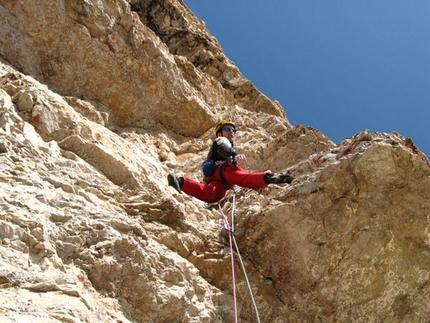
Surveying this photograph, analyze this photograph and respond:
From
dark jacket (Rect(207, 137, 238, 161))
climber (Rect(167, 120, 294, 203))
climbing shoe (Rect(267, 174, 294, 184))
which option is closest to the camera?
climbing shoe (Rect(267, 174, 294, 184))

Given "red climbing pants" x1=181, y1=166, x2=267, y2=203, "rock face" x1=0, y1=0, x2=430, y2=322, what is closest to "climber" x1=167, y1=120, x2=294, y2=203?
"red climbing pants" x1=181, y1=166, x2=267, y2=203

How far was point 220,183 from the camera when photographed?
728 centimetres

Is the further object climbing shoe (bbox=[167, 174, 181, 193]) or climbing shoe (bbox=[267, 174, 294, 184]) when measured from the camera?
climbing shoe (bbox=[167, 174, 181, 193])

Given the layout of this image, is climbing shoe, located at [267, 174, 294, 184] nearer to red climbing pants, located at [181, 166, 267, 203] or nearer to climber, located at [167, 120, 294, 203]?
climber, located at [167, 120, 294, 203]

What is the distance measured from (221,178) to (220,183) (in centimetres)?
9

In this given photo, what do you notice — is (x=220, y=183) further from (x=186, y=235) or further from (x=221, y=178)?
(x=186, y=235)

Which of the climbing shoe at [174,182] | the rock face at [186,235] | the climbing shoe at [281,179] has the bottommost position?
the rock face at [186,235]

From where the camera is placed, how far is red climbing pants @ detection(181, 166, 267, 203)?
21.8ft

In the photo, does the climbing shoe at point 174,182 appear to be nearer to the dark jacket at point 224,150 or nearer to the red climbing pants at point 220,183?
the red climbing pants at point 220,183

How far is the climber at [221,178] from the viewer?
6.59m

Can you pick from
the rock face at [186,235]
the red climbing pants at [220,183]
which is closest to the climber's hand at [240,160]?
the red climbing pants at [220,183]

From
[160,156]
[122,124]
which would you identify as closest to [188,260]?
[160,156]

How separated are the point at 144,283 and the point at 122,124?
702cm

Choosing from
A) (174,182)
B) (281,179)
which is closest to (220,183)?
(174,182)
